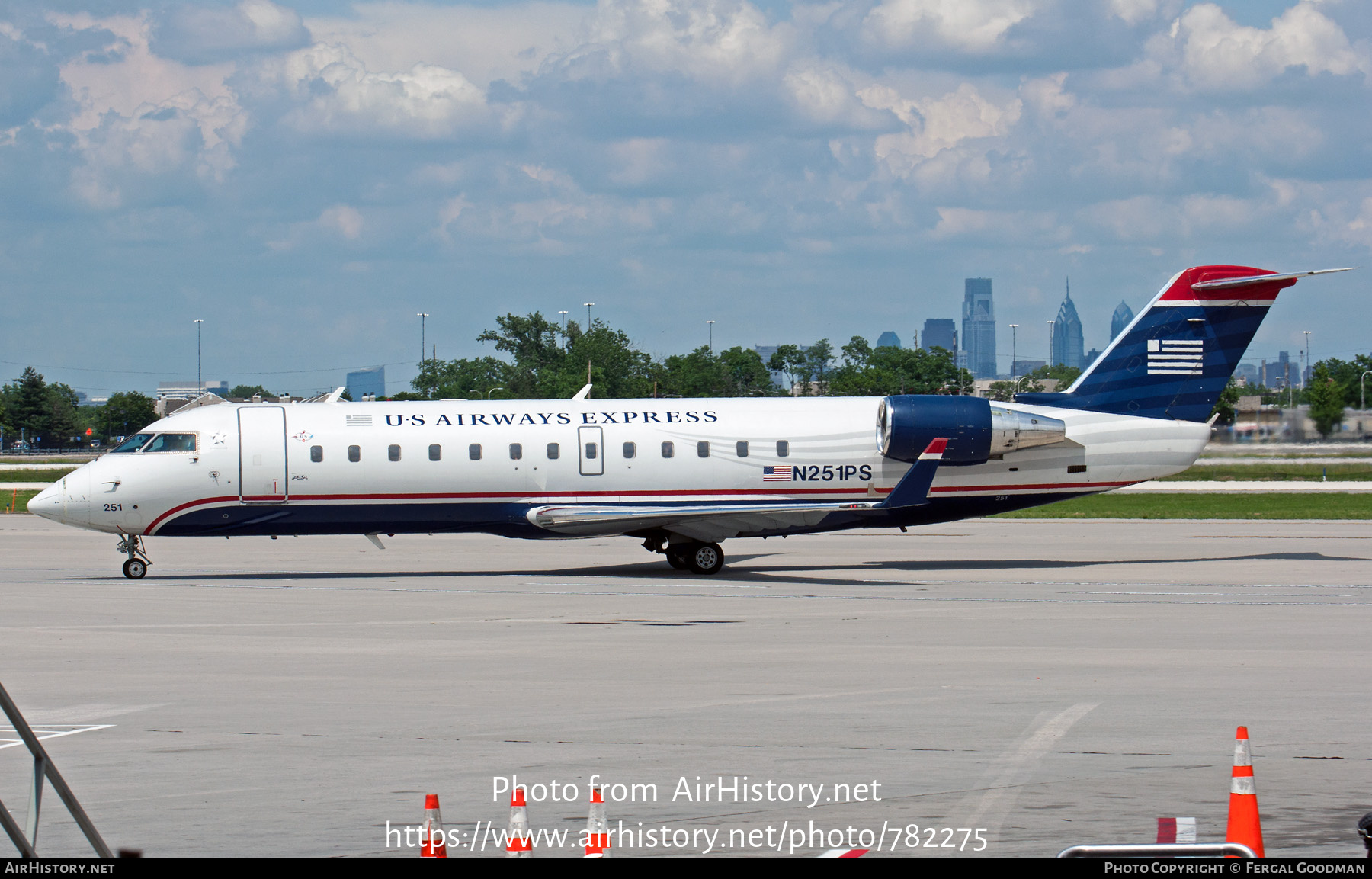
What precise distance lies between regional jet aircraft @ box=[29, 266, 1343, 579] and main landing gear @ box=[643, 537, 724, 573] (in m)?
0.04

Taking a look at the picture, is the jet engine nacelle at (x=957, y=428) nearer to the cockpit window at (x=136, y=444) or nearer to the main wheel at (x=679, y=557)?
the main wheel at (x=679, y=557)

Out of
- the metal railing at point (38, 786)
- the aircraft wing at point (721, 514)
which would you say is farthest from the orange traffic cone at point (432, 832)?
the aircraft wing at point (721, 514)

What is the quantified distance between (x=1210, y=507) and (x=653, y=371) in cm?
6428

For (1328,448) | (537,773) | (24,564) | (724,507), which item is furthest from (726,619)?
(1328,448)

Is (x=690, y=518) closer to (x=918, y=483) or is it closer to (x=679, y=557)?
(x=679, y=557)

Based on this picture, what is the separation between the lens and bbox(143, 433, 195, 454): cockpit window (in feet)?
86.7

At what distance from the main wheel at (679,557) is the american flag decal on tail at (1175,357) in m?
10.4

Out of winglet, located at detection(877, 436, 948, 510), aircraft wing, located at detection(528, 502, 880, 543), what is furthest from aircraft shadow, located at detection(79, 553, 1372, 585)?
winglet, located at detection(877, 436, 948, 510)

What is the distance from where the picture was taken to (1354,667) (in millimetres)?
15266

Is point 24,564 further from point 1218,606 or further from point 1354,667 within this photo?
point 1354,667

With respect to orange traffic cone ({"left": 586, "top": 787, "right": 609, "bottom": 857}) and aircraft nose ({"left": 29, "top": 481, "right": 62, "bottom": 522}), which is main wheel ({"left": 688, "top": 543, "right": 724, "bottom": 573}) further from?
orange traffic cone ({"left": 586, "top": 787, "right": 609, "bottom": 857})

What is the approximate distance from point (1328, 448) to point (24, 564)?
4638 cm

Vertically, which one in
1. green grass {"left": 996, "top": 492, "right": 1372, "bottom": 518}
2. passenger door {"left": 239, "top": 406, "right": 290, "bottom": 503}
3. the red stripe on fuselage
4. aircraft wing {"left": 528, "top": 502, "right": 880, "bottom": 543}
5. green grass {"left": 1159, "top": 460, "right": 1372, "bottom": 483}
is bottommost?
green grass {"left": 996, "top": 492, "right": 1372, "bottom": 518}

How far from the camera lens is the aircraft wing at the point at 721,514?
85.8ft
